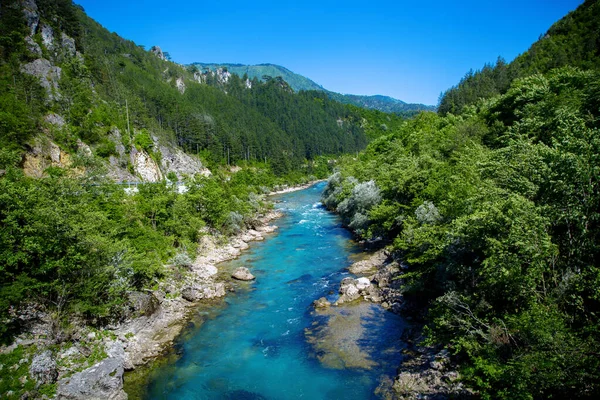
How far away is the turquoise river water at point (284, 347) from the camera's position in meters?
16.7

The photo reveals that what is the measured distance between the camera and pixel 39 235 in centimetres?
1741

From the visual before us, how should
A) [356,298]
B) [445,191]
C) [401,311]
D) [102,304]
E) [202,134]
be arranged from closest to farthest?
[102,304], [401,311], [356,298], [445,191], [202,134]

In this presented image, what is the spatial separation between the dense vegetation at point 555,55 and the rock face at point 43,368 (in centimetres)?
6940

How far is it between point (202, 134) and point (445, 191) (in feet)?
254

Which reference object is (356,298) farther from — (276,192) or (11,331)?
(276,192)

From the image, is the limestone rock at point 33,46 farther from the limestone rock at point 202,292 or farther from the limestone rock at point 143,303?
the limestone rock at point 143,303

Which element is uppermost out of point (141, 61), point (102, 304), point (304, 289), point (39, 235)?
point (141, 61)

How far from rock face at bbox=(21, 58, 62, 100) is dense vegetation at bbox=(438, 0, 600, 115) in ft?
269

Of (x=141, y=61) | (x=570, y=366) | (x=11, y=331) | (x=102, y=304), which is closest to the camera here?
(x=570, y=366)

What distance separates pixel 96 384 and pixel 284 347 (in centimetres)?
991

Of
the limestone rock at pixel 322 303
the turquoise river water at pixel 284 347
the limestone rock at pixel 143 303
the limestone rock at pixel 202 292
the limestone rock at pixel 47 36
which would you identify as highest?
the limestone rock at pixel 47 36

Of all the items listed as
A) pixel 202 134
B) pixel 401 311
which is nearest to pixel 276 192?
pixel 202 134

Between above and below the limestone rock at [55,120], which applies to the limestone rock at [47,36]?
above

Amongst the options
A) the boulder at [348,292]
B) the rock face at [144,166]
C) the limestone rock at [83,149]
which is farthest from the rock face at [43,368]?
the rock face at [144,166]
